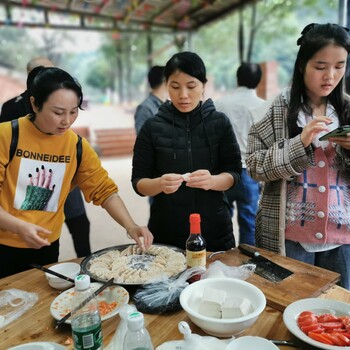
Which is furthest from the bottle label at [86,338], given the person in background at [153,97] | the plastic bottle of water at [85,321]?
the person in background at [153,97]

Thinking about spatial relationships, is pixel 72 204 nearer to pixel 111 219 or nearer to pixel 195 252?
pixel 195 252

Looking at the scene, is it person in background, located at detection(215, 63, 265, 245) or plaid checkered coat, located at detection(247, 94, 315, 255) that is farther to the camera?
person in background, located at detection(215, 63, 265, 245)

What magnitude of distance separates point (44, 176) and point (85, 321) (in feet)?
2.64

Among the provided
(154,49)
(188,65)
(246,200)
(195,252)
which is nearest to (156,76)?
(246,200)

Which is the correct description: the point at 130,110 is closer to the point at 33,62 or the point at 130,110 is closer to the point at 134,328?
the point at 33,62

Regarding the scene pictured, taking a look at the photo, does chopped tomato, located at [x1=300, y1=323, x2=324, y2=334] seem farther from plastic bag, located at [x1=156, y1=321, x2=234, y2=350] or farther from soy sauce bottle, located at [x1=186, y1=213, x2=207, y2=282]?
soy sauce bottle, located at [x1=186, y1=213, x2=207, y2=282]

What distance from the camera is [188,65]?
1.50 m

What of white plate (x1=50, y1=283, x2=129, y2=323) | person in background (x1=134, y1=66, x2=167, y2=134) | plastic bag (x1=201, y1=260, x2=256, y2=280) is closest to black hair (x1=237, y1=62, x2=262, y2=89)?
person in background (x1=134, y1=66, x2=167, y2=134)

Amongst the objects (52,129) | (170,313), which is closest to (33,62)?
(52,129)

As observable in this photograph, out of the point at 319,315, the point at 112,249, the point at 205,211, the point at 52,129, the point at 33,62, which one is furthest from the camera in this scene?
the point at 33,62

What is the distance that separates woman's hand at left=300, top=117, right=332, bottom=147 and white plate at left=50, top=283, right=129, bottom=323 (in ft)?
3.08

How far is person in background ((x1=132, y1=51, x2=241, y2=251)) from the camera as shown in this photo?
165 cm

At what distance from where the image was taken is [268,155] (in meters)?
1.46

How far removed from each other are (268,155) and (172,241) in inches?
26.3
